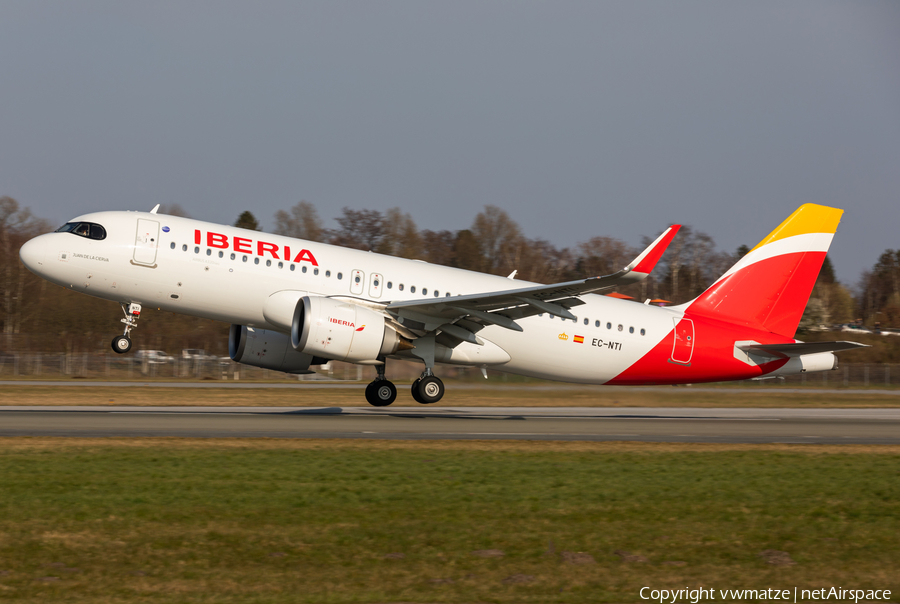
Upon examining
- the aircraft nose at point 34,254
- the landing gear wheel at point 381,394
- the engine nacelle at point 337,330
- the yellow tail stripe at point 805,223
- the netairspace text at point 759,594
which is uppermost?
the yellow tail stripe at point 805,223

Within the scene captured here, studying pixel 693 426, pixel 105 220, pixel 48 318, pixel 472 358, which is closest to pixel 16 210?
pixel 48 318

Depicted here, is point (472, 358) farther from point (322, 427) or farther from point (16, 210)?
point (16, 210)

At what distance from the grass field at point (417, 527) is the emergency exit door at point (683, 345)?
37.7ft

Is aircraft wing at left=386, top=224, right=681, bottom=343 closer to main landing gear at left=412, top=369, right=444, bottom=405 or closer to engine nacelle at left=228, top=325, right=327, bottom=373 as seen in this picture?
main landing gear at left=412, top=369, right=444, bottom=405

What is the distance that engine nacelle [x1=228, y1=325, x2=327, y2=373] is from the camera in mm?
25016

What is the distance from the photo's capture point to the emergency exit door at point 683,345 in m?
26.2

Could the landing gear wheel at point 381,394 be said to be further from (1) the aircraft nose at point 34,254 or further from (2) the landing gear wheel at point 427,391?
(1) the aircraft nose at point 34,254

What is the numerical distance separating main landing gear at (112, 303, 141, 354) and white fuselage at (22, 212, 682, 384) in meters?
0.27

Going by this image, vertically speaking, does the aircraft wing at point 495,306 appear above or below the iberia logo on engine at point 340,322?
above

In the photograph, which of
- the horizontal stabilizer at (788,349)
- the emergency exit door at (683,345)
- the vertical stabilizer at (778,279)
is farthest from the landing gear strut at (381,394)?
the horizontal stabilizer at (788,349)

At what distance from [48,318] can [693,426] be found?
5291 cm

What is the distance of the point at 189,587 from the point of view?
7723 mm

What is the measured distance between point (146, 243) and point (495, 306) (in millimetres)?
9801

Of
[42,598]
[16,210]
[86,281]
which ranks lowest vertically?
[42,598]
